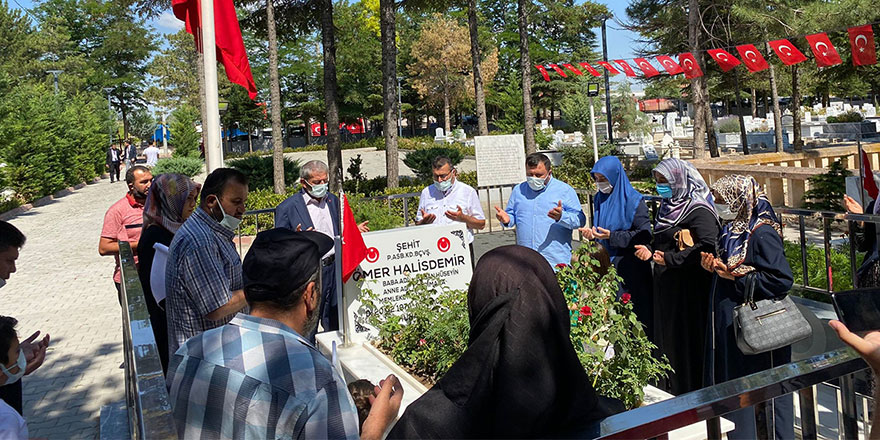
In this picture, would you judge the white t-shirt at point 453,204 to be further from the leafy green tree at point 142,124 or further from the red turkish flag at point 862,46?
the leafy green tree at point 142,124

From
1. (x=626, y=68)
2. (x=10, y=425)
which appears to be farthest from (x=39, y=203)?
(x=10, y=425)

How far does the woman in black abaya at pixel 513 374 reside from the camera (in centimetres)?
206

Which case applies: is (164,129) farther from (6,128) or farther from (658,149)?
(658,149)

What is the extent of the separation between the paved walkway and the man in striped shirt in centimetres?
406

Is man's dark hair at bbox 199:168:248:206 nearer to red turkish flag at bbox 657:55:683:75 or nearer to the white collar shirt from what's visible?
the white collar shirt

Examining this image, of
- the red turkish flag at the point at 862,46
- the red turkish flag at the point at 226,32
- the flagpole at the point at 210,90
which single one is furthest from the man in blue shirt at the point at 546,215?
the red turkish flag at the point at 862,46

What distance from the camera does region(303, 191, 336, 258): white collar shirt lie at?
6.66 m

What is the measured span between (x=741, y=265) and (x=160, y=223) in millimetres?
3556

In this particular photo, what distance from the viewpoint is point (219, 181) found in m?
3.79

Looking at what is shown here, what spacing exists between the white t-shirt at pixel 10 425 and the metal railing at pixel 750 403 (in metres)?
2.04

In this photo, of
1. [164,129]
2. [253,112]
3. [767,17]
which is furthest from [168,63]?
[767,17]

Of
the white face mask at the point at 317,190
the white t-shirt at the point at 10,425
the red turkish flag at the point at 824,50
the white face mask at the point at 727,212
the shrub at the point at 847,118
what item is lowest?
the white t-shirt at the point at 10,425

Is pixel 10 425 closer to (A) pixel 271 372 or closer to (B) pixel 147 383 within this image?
(B) pixel 147 383

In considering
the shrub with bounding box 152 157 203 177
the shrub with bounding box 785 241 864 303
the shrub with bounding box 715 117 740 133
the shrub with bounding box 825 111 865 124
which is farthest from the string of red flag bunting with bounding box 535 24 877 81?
the shrub with bounding box 825 111 865 124
